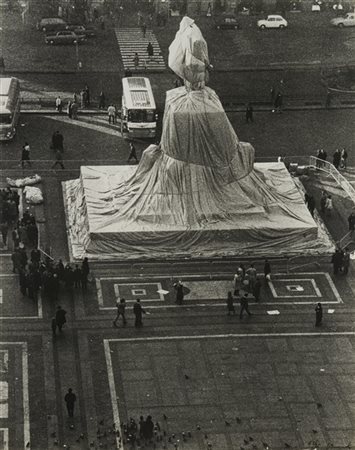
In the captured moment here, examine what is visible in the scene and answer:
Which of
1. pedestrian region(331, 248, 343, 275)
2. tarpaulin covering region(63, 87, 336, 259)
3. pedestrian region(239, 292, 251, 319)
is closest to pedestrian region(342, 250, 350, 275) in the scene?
pedestrian region(331, 248, 343, 275)

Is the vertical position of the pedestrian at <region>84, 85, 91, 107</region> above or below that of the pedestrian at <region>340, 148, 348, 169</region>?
below

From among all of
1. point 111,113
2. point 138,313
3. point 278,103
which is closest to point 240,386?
point 138,313

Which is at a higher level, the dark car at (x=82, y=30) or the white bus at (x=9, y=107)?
the white bus at (x=9, y=107)

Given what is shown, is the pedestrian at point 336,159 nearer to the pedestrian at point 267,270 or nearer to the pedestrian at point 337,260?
the pedestrian at point 337,260

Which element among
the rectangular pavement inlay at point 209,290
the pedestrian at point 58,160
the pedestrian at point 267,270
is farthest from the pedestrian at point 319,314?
the pedestrian at point 58,160

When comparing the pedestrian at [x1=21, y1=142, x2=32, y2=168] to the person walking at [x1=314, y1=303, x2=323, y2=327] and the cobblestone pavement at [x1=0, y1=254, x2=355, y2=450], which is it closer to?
the cobblestone pavement at [x1=0, y1=254, x2=355, y2=450]

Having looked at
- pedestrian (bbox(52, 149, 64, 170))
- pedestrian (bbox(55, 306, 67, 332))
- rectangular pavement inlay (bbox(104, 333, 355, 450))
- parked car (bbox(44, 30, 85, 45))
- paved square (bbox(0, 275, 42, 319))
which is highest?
pedestrian (bbox(55, 306, 67, 332))
